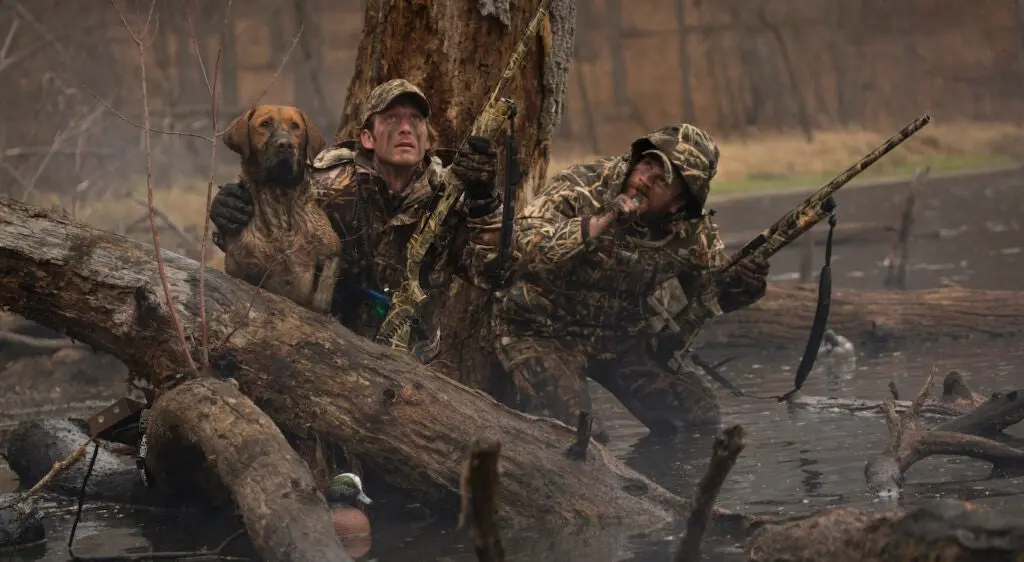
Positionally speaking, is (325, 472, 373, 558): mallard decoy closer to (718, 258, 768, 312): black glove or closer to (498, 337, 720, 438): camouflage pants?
(498, 337, 720, 438): camouflage pants

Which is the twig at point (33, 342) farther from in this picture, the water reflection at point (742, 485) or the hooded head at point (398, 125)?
the hooded head at point (398, 125)

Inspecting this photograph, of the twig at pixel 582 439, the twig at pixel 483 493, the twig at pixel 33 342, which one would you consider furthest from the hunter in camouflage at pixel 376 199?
the twig at pixel 33 342

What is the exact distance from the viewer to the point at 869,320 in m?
11.4

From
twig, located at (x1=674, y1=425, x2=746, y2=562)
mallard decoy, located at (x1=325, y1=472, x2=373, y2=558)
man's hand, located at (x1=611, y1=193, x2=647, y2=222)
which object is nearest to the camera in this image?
twig, located at (x1=674, y1=425, x2=746, y2=562)

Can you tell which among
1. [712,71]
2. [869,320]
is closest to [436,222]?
[869,320]

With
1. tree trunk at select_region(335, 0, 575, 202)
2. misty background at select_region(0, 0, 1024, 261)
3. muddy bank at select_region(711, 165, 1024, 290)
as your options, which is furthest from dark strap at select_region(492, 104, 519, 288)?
misty background at select_region(0, 0, 1024, 261)

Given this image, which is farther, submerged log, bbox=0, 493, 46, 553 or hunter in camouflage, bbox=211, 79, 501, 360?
hunter in camouflage, bbox=211, 79, 501, 360

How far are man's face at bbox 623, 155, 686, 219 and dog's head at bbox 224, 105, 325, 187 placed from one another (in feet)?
5.10

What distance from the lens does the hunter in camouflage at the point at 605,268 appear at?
23.8 feet

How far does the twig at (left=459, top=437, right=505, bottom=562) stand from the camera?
3.62 meters

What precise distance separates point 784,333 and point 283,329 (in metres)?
5.75

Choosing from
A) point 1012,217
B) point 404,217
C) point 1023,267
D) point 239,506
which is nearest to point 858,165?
point 404,217

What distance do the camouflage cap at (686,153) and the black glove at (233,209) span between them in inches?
72.2

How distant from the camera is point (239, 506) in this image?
5473 millimetres
